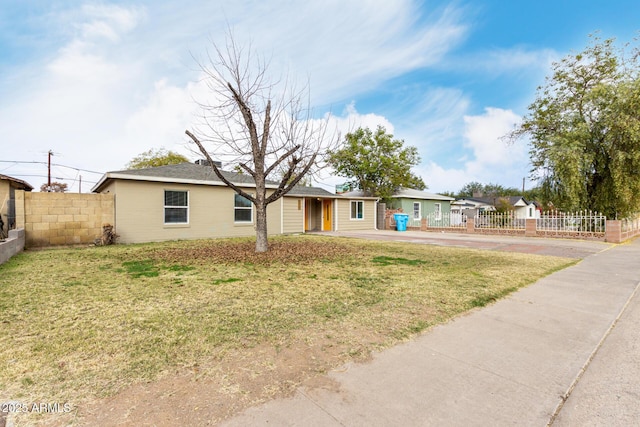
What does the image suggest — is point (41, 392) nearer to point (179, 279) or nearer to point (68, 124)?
point (179, 279)

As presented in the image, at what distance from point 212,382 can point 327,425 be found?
0.89m

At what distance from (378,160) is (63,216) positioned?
20519 millimetres

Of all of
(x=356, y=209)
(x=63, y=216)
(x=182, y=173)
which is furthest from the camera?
(x=356, y=209)

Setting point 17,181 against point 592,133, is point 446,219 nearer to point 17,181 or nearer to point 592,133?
point 592,133

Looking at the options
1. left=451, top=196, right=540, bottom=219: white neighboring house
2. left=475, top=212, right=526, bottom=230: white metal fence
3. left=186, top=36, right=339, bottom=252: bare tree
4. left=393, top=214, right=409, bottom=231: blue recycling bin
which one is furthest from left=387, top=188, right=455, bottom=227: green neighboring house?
left=186, top=36, right=339, bottom=252: bare tree

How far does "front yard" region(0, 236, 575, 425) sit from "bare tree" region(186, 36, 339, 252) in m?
2.70

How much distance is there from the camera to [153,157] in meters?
30.5

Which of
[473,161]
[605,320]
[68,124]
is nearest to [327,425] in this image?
[605,320]

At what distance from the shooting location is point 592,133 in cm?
1420

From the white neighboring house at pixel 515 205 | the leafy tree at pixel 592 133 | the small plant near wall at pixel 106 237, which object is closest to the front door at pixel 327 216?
the small plant near wall at pixel 106 237

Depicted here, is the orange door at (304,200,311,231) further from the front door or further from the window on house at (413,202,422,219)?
the window on house at (413,202,422,219)

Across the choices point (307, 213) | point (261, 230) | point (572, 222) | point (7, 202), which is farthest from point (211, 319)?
point (572, 222)

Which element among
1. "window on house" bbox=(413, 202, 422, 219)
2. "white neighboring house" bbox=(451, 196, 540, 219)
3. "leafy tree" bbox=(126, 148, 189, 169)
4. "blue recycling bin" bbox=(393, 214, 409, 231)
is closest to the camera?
"blue recycling bin" bbox=(393, 214, 409, 231)

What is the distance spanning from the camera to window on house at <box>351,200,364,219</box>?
19141 millimetres
